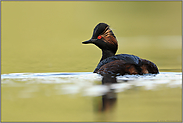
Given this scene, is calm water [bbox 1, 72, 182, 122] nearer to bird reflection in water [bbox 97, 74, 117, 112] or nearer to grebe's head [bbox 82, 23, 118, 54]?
bird reflection in water [bbox 97, 74, 117, 112]

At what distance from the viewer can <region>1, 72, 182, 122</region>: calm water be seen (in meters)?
4.52

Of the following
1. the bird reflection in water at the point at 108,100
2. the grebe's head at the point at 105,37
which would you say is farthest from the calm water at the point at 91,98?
the grebe's head at the point at 105,37

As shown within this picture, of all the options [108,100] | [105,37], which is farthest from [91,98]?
[105,37]

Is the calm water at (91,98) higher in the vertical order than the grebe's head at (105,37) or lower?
lower

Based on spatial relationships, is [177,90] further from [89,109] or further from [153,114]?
[89,109]

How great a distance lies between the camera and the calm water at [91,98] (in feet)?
14.8

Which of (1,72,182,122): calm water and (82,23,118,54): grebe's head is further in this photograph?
(82,23,118,54): grebe's head

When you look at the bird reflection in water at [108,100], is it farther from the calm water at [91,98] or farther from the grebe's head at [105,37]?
the grebe's head at [105,37]

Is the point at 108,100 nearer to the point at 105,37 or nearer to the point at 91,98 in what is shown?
the point at 91,98

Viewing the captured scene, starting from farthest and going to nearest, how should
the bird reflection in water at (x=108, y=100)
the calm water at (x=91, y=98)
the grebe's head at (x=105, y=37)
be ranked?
1. the grebe's head at (x=105, y=37)
2. the bird reflection in water at (x=108, y=100)
3. the calm water at (x=91, y=98)

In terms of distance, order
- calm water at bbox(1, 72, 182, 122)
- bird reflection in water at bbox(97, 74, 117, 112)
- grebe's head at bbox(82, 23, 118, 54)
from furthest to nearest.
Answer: grebe's head at bbox(82, 23, 118, 54) < bird reflection in water at bbox(97, 74, 117, 112) < calm water at bbox(1, 72, 182, 122)

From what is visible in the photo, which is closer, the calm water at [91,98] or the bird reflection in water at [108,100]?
the calm water at [91,98]

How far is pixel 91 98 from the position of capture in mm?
5258

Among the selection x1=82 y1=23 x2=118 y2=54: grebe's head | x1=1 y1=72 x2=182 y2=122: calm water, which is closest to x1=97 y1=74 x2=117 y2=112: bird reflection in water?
x1=1 y1=72 x2=182 y2=122: calm water
